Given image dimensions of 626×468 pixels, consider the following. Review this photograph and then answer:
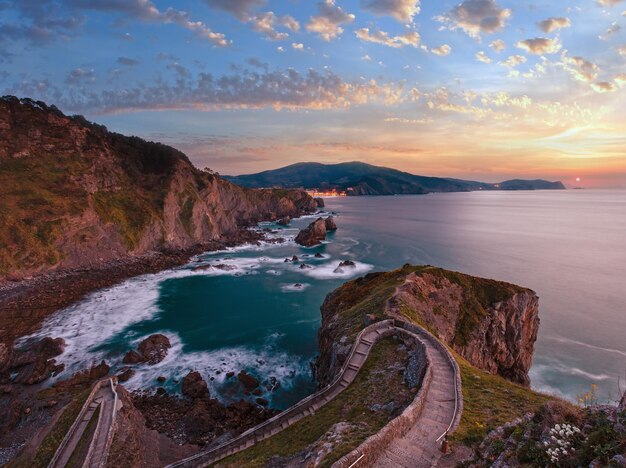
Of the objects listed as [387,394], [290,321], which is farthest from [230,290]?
[387,394]

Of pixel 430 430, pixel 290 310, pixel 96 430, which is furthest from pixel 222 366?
pixel 430 430

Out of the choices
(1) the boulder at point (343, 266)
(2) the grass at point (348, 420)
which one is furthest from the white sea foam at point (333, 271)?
(2) the grass at point (348, 420)

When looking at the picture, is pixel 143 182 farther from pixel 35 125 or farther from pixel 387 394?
pixel 387 394

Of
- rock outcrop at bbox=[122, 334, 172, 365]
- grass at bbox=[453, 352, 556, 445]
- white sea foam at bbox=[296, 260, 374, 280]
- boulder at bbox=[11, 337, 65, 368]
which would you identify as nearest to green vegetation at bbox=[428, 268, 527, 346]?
grass at bbox=[453, 352, 556, 445]

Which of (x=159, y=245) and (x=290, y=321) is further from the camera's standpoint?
(x=159, y=245)

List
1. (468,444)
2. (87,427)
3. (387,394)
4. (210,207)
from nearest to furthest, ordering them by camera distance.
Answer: (468,444) < (387,394) < (87,427) < (210,207)

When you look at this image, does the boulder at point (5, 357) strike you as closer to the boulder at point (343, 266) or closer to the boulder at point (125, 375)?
the boulder at point (125, 375)
